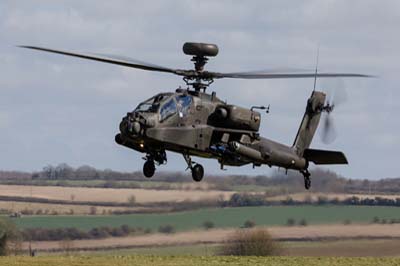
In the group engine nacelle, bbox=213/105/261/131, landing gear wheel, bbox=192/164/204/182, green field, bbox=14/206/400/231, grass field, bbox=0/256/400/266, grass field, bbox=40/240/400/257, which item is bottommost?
grass field, bbox=0/256/400/266

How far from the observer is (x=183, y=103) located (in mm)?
42906

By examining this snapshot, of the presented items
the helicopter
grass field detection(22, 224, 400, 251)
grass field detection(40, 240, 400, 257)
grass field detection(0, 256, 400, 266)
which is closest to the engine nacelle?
the helicopter

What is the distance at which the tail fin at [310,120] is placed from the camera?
49.3 metres

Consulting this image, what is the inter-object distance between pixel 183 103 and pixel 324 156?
22.4 ft

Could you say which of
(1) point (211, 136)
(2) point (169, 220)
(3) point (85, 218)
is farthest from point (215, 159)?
(3) point (85, 218)

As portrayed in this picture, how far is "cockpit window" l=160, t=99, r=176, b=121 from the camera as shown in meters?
42.2

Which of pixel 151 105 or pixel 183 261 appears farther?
pixel 183 261

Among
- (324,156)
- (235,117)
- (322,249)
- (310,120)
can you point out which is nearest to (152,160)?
(235,117)

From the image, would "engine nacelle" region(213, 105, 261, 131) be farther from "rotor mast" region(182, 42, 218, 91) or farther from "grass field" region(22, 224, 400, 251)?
"grass field" region(22, 224, 400, 251)

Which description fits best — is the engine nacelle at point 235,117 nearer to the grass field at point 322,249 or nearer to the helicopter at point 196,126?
the helicopter at point 196,126

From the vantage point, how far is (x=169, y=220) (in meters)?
67.2

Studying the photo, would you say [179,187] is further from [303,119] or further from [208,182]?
[303,119]

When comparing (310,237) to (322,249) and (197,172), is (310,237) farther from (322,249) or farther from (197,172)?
(197,172)

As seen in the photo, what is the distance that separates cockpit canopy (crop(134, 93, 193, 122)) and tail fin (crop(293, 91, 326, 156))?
6998 mm
